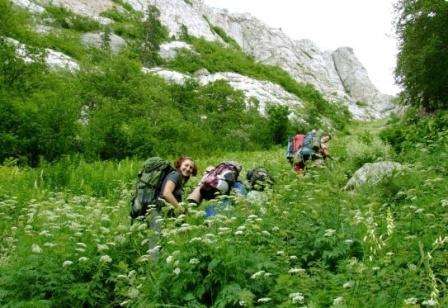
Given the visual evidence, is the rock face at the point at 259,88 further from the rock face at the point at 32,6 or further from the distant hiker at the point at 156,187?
the distant hiker at the point at 156,187

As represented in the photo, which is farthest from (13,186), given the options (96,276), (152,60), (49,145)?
(152,60)

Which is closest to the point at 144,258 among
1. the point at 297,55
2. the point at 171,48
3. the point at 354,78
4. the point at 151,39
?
the point at 151,39

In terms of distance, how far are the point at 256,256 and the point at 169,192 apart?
113 inches

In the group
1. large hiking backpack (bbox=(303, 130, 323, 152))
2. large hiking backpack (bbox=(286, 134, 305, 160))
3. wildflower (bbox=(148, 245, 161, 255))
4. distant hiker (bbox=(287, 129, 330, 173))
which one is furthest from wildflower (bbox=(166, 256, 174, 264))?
large hiking backpack (bbox=(286, 134, 305, 160))

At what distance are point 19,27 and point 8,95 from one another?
8.37 metres

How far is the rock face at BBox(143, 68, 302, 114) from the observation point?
138 feet

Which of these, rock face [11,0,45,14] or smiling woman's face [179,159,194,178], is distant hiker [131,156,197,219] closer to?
smiling woman's face [179,159,194,178]

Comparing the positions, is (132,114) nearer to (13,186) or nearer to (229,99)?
(13,186)

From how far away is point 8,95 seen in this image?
1762 cm

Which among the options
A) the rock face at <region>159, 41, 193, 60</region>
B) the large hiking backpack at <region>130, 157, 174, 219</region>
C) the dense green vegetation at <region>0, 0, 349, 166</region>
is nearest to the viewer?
the large hiking backpack at <region>130, 157, 174, 219</region>

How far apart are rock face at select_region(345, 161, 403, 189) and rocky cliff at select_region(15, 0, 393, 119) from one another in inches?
1819

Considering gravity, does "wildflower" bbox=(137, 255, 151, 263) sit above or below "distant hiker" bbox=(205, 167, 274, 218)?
below

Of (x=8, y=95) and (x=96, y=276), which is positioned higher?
(x=8, y=95)

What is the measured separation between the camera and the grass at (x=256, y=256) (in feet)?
11.9
